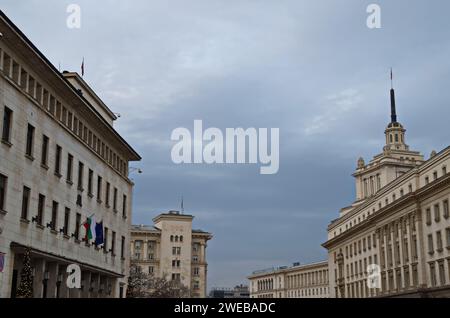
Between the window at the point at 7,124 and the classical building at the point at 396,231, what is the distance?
157 ft

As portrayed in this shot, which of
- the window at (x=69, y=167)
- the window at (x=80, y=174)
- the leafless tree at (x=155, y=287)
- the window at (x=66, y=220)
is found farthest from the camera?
the leafless tree at (x=155, y=287)

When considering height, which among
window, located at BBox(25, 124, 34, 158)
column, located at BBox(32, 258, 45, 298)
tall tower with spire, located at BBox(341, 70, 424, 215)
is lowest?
column, located at BBox(32, 258, 45, 298)

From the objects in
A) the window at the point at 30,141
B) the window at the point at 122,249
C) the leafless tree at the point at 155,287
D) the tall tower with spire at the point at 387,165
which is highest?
the tall tower with spire at the point at 387,165

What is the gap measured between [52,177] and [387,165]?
3439 inches

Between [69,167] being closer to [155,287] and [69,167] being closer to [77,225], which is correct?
[77,225]

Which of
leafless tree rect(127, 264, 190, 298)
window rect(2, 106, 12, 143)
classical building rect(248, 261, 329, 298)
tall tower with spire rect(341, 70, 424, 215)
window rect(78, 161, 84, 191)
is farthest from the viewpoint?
classical building rect(248, 261, 329, 298)

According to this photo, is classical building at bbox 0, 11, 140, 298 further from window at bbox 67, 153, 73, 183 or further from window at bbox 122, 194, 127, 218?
window at bbox 122, 194, 127, 218

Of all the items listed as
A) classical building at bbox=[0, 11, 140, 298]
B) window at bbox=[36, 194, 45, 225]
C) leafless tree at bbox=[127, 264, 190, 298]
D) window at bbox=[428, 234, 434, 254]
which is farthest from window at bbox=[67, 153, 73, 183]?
leafless tree at bbox=[127, 264, 190, 298]

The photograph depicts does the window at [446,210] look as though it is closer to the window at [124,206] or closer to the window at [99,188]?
the window at [124,206]

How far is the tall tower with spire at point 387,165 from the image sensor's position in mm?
116875

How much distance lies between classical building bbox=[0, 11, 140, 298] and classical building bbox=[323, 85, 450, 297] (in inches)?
1455

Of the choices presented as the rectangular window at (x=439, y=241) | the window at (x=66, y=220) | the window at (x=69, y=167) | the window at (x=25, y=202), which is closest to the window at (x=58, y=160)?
the window at (x=69, y=167)

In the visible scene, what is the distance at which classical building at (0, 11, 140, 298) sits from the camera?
34406 mm
